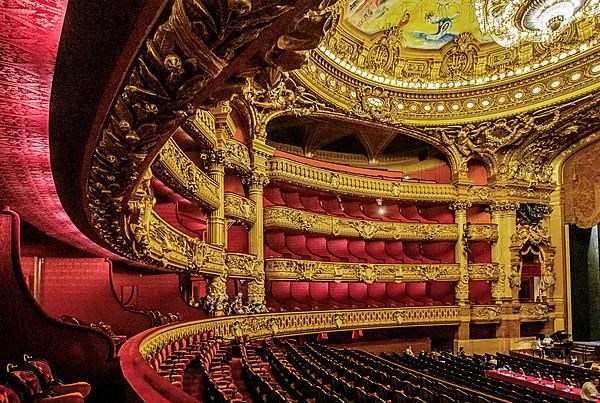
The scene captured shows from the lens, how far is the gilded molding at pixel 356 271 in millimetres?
14695

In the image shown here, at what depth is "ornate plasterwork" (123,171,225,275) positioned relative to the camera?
4.40 meters

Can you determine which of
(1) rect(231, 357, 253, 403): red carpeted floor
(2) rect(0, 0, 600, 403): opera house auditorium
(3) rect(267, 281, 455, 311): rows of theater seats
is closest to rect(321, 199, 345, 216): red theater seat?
(2) rect(0, 0, 600, 403): opera house auditorium

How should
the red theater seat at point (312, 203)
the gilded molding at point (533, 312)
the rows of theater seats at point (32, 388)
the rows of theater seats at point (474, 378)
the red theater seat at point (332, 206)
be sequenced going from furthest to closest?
the gilded molding at point (533, 312), the red theater seat at point (332, 206), the red theater seat at point (312, 203), the rows of theater seats at point (474, 378), the rows of theater seats at point (32, 388)

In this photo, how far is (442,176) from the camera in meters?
20.6

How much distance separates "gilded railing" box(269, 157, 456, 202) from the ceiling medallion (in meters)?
6.44

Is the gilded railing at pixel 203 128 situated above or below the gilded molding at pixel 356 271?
above

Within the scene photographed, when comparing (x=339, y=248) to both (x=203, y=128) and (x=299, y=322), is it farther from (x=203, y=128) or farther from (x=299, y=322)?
(x=203, y=128)

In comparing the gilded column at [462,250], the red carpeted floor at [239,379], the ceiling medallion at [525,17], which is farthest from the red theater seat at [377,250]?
the red carpeted floor at [239,379]

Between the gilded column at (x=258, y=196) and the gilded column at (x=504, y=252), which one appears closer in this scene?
the gilded column at (x=258, y=196)

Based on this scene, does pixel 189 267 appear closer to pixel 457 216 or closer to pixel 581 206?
pixel 457 216

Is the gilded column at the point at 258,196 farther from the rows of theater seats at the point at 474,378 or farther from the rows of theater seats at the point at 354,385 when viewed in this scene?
the rows of theater seats at the point at 474,378

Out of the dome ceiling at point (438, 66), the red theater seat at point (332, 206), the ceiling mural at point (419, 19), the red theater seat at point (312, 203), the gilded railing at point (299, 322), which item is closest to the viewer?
the gilded railing at point (299, 322)

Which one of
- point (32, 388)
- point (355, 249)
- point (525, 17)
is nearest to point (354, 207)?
point (355, 249)

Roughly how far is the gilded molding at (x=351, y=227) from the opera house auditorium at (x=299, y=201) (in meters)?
0.08
